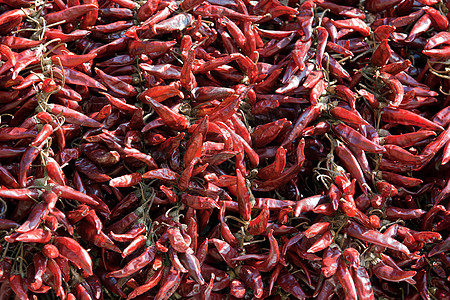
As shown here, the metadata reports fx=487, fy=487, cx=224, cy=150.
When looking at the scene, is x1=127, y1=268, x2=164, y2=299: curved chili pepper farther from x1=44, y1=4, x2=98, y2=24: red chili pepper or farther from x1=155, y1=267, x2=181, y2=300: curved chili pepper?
x1=44, y1=4, x2=98, y2=24: red chili pepper

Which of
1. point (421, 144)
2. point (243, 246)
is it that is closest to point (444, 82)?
point (421, 144)

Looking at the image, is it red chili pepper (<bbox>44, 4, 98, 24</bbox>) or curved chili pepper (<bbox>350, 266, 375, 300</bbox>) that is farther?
red chili pepper (<bbox>44, 4, 98, 24</bbox>)

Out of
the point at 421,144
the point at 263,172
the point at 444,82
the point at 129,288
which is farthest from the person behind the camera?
the point at 444,82

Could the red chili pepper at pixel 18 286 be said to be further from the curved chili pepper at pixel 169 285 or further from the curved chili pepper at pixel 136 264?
the curved chili pepper at pixel 169 285

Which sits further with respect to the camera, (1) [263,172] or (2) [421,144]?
(2) [421,144]

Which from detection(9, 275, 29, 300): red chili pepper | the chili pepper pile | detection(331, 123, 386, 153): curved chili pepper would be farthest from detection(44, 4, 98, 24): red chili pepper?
detection(331, 123, 386, 153): curved chili pepper

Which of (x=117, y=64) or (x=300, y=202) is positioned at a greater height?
(x=117, y=64)

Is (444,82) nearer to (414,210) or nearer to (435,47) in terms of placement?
(435,47)

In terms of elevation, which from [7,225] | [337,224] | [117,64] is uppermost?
[117,64]
